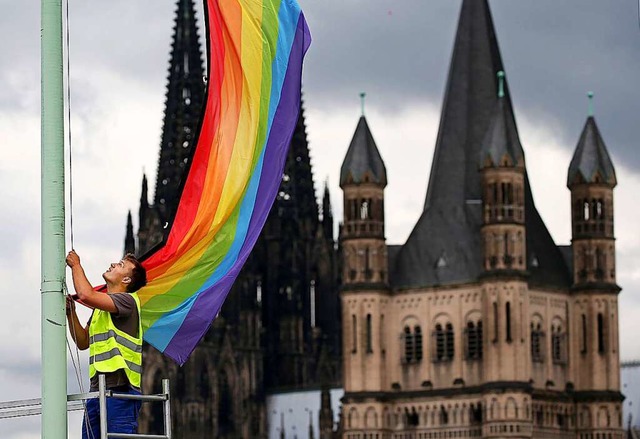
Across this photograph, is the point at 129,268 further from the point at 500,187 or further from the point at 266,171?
the point at 500,187

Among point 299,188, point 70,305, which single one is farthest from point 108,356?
point 299,188

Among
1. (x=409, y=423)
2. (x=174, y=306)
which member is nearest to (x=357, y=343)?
(x=409, y=423)

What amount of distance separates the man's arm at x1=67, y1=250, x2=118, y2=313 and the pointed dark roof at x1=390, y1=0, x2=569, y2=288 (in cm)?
9681

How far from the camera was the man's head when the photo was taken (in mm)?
11695

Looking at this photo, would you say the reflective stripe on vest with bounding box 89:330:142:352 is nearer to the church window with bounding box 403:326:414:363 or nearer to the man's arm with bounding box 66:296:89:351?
the man's arm with bounding box 66:296:89:351

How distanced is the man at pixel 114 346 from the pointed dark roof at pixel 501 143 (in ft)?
315

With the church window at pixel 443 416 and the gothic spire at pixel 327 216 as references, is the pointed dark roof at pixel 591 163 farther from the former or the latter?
the gothic spire at pixel 327 216

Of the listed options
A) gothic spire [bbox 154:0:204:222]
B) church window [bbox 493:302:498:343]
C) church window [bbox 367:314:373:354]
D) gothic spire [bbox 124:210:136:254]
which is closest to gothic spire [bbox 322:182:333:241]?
gothic spire [bbox 154:0:204:222]

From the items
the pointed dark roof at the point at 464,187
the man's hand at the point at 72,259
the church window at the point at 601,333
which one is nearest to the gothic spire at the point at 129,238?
the pointed dark roof at the point at 464,187

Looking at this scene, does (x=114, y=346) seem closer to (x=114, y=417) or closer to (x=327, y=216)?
(x=114, y=417)

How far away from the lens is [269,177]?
39.4ft

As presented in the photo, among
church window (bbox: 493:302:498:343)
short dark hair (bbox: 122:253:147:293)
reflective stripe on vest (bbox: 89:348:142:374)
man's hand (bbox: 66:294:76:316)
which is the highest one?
church window (bbox: 493:302:498:343)

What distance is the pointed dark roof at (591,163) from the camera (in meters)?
110

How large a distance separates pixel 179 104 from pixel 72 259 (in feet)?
368
